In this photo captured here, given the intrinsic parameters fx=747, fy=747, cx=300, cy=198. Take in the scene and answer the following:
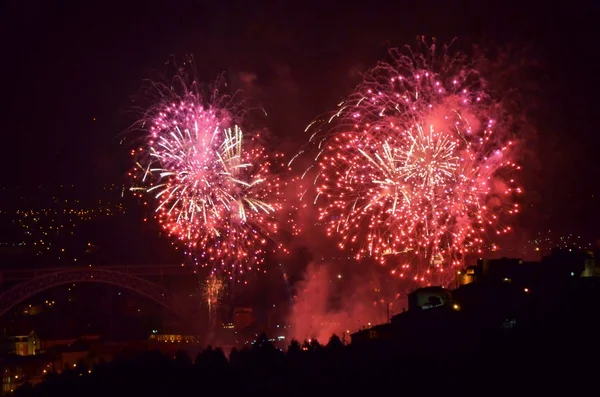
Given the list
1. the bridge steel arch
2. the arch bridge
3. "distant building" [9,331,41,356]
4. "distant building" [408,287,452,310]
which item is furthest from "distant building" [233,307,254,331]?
"distant building" [408,287,452,310]

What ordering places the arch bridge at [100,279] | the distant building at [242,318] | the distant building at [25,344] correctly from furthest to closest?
1. the distant building at [242,318]
2. the distant building at [25,344]
3. the arch bridge at [100,279]

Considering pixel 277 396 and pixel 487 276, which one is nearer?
pixel 277 396

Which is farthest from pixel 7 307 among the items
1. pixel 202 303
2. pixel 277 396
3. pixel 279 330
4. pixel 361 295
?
pixel 277 396

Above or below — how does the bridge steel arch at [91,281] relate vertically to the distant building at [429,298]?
above

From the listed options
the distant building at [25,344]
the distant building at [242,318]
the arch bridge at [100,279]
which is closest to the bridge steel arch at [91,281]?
the arch bridge at [100,279]

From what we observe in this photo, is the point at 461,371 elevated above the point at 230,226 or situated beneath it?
situated beneath

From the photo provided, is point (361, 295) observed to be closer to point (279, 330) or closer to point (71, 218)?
point (279, 330)

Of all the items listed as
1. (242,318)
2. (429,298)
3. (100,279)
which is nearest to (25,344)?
(100,279)

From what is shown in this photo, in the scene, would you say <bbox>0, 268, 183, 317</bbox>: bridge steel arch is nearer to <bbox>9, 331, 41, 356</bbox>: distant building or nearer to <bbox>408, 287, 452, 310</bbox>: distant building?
<bbox>9, 331, 41, 356</bbox>: distant building

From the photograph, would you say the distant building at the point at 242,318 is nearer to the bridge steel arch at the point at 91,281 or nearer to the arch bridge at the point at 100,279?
the arch bridge at the point at 100,279
